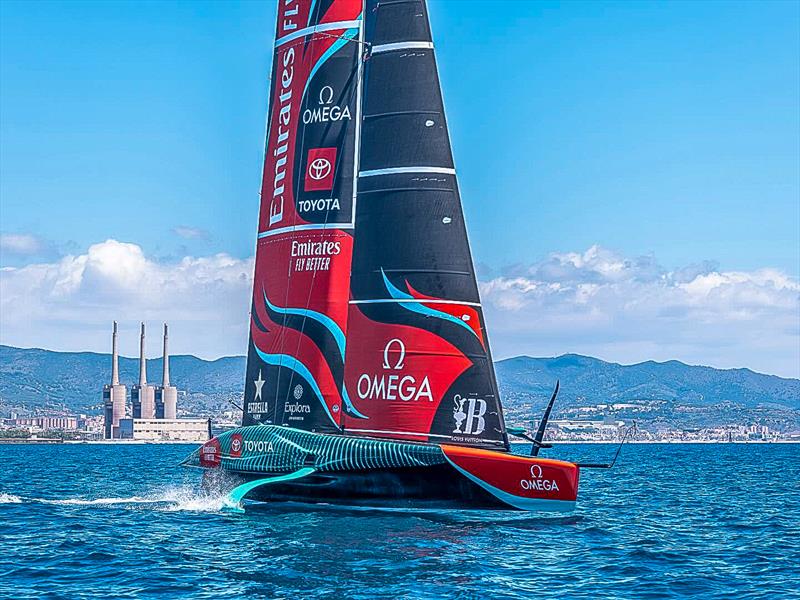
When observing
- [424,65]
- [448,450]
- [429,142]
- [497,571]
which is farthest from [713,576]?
[424,65]

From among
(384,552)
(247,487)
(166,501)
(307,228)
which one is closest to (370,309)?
(307,228)

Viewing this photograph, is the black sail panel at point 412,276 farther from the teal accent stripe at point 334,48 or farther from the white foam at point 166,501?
the white foam at point 166,501

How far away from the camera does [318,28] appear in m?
31.3

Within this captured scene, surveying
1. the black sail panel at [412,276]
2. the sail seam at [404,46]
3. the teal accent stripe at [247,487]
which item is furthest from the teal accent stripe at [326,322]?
the sail seam at [404,46]

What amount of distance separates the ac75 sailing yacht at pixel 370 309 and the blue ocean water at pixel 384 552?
1.13 m

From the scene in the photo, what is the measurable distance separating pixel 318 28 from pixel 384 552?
15177mm

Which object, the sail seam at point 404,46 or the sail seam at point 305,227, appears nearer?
the sail seam at point 404,46

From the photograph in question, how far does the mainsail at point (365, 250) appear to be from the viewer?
89.5ft

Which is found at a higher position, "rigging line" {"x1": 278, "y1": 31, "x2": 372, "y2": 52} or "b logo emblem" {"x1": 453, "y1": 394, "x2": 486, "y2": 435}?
"rigging line" {"x1": 278, "y1": 31, "x2": 372, "y2": 52}

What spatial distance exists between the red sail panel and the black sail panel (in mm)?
1412

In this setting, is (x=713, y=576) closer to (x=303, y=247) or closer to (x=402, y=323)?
(x=402, y=323)

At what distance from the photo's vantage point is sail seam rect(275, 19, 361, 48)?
30.7 meters

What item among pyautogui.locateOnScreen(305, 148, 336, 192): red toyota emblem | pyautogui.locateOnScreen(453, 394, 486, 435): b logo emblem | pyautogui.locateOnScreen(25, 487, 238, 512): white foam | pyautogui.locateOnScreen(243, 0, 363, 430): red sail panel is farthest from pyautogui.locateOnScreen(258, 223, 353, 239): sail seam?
pyautogui.locateOnScreen(25, 487, 238, 512): white foam

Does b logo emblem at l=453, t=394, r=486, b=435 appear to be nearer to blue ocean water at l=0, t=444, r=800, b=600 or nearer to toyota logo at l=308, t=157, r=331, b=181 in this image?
blue ocean water at l=0, t=444, r=800, b=600
